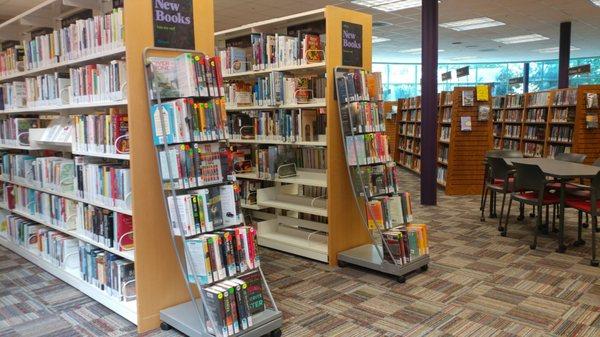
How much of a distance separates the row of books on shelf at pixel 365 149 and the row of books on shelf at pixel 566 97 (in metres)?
5.47

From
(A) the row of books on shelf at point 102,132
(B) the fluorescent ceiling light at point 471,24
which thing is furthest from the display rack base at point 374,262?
(B) the fluorescent ceiling light at point 471,24

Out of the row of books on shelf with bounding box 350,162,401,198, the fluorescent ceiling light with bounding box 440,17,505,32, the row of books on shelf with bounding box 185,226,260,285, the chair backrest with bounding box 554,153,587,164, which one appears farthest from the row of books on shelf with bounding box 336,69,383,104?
the fluorescent ceiling light with bounding box 440,17,505,32

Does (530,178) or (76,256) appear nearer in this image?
(76,256)

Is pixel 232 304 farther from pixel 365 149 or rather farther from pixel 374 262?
pixel 365 149

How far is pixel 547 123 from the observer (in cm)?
842

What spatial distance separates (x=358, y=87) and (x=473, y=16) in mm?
7431

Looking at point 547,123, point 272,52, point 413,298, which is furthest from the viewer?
point 547,123

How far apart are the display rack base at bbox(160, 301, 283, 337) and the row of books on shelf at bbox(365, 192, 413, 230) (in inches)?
53.4

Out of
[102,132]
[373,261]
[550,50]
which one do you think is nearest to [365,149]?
[373,261]

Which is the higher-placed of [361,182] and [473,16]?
[473,16]

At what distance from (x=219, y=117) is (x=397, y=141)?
9.97m

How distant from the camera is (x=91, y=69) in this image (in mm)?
3445

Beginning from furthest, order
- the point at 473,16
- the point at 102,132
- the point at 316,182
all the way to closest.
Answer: the point at 473,16
the point at 316,182
the point at 102,132

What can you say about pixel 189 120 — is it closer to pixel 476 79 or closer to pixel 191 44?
pixel 191 44
